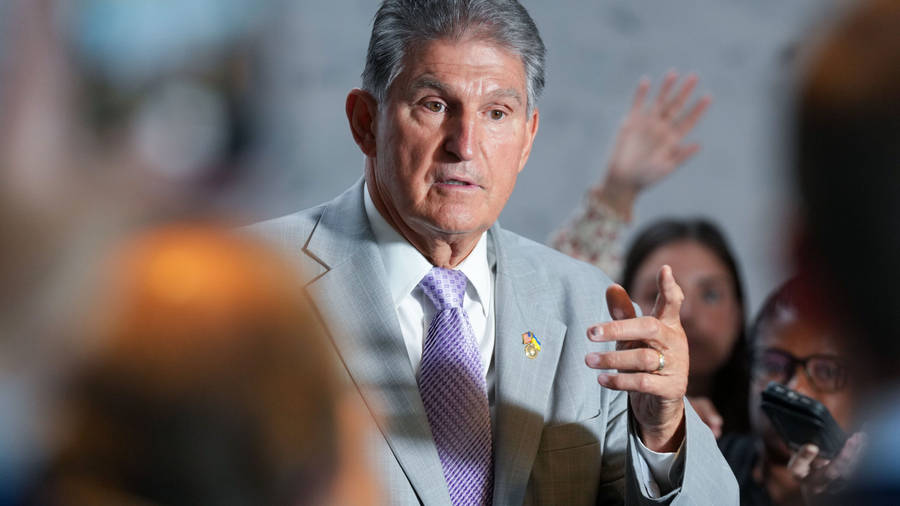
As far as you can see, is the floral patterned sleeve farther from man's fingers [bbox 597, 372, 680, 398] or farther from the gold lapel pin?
man's fingers [bbox 597, 372, 680, 398]

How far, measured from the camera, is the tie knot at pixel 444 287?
167 cm

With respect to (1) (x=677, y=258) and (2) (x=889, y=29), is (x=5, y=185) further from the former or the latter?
(1) (x=677, y=258)

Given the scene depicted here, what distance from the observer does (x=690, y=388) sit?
9.33 ft

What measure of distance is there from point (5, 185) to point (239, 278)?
9cm

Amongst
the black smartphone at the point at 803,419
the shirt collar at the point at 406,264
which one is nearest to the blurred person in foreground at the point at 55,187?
the shirt collar at the point at 406,264

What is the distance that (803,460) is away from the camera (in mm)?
2365

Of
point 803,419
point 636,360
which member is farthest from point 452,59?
point 803,419

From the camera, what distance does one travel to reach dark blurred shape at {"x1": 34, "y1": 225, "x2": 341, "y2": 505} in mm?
365

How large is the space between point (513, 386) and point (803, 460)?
3.61 ft

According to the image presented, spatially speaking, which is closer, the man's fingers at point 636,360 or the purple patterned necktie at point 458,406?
the man's fingers at point 636,360

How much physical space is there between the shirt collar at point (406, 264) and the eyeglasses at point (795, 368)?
3.70 feet

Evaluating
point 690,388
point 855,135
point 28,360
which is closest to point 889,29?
point 855,135

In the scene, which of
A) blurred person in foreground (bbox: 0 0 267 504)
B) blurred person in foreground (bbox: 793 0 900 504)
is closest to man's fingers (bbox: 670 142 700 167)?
blurred person in foreground (bbox: 793 0 900 504)

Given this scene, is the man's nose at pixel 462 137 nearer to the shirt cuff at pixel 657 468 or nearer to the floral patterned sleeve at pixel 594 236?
the shirt cuff at pixel 657 468
